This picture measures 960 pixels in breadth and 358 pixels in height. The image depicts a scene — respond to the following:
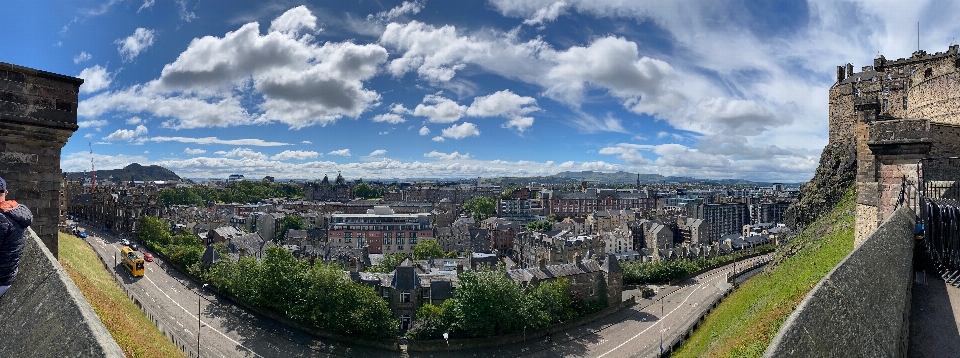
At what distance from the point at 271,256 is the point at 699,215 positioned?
241 feet

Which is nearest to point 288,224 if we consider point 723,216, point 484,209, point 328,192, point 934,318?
point 484,209

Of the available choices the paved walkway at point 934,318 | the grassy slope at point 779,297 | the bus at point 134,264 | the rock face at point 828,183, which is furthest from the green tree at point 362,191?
the paved walkway at point 934,318

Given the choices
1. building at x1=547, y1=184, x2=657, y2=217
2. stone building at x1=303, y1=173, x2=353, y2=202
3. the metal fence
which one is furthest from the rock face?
stone building at x1=303, y1=173, x2=353, y2=202

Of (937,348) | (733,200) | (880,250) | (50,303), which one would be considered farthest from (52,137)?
(733,200)

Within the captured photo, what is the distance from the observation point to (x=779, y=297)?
15.7m

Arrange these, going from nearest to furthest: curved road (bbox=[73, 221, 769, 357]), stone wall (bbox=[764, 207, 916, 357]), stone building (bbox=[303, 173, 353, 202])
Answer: stone wall (bbox=[764, 207, 916, 357]), curved road (bbox=[73, 221, 769, 357]), stone building (bbox=[303, 173, 353, 202])

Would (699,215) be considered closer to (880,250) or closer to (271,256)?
(271,256)

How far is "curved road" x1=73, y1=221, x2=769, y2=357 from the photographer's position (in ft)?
88.4

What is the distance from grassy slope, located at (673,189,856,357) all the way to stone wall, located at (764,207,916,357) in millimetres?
2015

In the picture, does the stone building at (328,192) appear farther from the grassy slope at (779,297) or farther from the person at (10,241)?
the person at (10,241)

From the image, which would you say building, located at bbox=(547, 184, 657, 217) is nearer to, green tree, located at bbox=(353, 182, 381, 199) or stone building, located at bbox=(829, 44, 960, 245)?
green tree, located at bbox=(353, 182, 381, 199)

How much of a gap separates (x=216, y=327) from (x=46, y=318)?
30.6 m

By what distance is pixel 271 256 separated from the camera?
33188 millimetres

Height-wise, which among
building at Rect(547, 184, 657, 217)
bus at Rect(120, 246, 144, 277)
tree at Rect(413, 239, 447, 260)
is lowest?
tree at Rect(413, 239, 447, 260)
